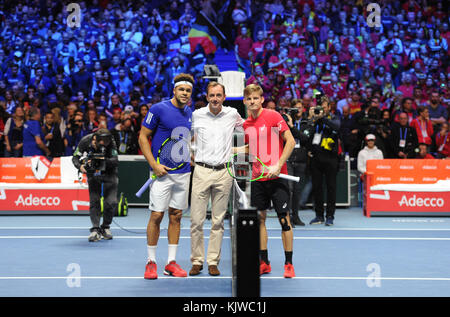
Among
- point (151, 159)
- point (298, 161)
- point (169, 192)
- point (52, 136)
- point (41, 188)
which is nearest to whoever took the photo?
point (151, 159)

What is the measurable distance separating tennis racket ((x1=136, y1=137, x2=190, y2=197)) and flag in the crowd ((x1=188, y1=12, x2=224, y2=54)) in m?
11.0

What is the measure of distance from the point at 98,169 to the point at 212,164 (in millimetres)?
3056

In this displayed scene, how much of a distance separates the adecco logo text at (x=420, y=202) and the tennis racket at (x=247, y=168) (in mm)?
6268

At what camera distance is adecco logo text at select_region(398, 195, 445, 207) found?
1271cm

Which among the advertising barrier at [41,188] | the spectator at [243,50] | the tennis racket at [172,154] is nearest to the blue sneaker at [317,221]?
the advertising barrier at [41,188]

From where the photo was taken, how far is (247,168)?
650cm

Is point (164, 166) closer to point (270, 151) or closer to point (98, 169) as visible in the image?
point (270, 151)

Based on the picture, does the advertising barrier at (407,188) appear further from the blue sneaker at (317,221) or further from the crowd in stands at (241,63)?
the blue sneaker at (317,221)

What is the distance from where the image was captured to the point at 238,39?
1780 centimetres

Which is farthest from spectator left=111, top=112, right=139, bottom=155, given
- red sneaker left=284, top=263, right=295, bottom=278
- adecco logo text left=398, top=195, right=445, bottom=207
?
red sneaker left=284, top=263, right=295, bottom=278

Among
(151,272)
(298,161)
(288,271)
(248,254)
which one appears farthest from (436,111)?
(248,254)
